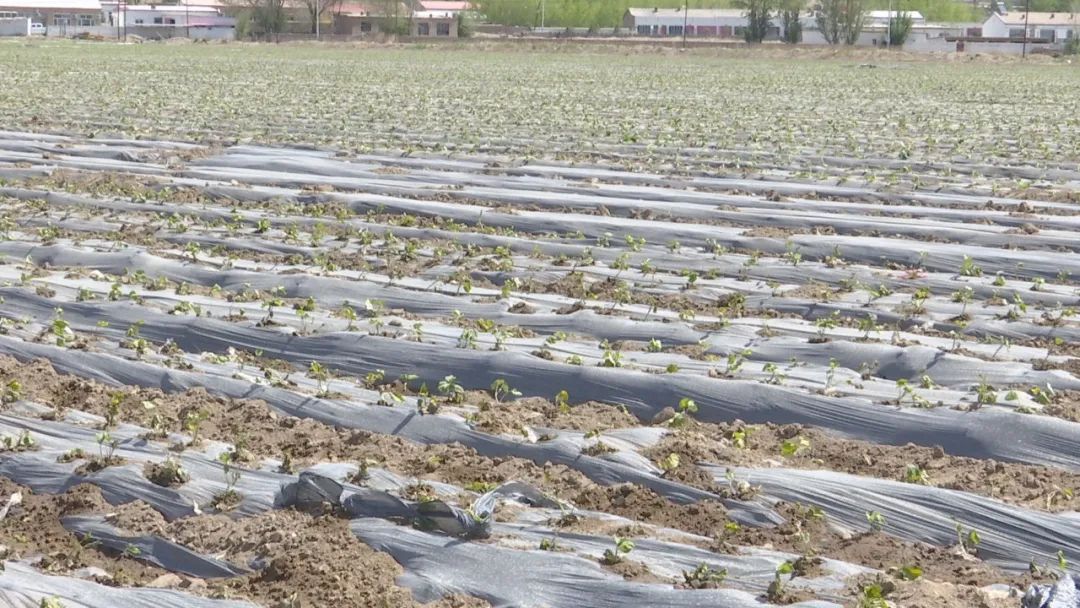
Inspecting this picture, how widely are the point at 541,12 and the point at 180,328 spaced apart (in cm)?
10256

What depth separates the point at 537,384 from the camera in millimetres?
5855

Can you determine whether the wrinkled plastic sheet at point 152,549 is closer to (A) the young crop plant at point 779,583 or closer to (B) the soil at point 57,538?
(B) the soil at point 57,538

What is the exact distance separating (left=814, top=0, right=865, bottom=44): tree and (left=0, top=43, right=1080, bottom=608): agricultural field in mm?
69156

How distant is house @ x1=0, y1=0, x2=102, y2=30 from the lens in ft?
322

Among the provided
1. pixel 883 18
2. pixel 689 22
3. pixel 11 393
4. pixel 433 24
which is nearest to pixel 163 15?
pixel 433 24

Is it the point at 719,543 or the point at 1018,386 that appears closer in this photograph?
the point at 719,543

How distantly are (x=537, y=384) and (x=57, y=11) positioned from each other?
A: 4143 inches

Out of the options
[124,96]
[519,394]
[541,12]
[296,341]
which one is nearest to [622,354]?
[519,394]

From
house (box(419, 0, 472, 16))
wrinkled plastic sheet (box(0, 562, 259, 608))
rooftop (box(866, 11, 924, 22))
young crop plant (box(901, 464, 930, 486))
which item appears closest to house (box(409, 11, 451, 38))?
house (box(419, 0, 472, 16))

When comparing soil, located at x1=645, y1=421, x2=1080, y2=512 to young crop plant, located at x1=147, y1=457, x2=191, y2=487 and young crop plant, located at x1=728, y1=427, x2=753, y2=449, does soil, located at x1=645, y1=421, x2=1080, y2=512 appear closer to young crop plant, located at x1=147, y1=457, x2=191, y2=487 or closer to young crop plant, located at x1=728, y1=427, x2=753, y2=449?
young crop plant, located at x1=728, y1=427, x2=753, y2=449

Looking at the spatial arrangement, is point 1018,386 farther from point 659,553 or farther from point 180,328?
point 180,328

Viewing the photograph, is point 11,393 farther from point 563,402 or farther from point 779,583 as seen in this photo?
point 779,583


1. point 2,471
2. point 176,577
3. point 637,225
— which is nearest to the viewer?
point 176,577

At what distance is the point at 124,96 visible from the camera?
73.7 ft
